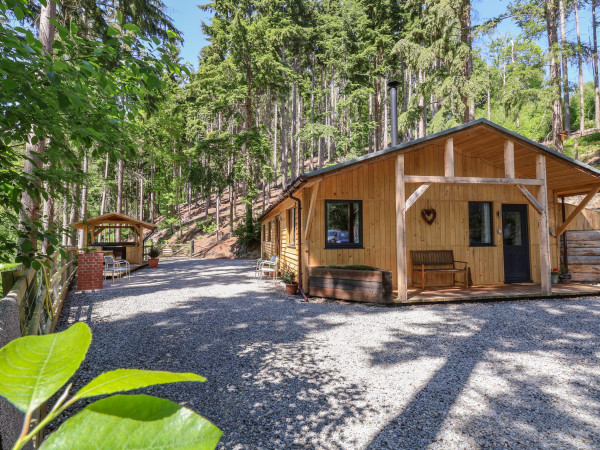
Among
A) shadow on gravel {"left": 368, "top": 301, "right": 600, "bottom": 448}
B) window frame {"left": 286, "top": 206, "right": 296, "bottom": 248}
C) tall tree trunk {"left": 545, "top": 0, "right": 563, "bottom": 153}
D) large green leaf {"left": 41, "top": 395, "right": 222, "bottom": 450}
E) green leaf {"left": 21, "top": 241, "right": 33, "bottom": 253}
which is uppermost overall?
tall tree trunk {"left": 545, "top": 0, "right": 563, "bottom": 153}

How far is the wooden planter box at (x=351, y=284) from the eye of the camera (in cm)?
734

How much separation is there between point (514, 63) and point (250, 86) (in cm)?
2612

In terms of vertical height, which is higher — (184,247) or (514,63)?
(514,63)

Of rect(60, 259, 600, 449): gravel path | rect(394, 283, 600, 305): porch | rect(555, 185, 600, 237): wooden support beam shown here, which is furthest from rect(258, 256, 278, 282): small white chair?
rect(555, 185, 600, 237): wooden support beam

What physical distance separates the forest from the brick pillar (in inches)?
75.6

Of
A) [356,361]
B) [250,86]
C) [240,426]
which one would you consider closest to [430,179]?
[356,361]

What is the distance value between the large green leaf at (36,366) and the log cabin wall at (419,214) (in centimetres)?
813

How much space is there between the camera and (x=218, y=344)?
16.2ft

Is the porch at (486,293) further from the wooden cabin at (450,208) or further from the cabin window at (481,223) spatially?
the cabin window at (481,223)

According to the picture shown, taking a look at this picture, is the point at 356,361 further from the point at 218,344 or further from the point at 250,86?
the point at 250,86

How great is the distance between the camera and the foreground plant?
0.28 metres

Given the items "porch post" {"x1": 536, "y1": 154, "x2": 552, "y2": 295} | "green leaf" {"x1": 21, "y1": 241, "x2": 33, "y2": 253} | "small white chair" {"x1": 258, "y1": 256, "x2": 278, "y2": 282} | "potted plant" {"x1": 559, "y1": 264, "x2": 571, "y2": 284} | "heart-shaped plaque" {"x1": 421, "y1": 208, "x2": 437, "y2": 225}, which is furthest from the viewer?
"small white chair" {"x1": 258, "y1": 256, "x2": 278, "y2": 282}

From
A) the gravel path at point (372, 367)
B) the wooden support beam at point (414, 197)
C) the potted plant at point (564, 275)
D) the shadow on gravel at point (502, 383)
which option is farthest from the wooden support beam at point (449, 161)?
the potted plant at point (564, 275)

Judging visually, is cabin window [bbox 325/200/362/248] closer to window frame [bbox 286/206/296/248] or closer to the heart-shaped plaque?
window frame [bbox 286/206/296/248]
